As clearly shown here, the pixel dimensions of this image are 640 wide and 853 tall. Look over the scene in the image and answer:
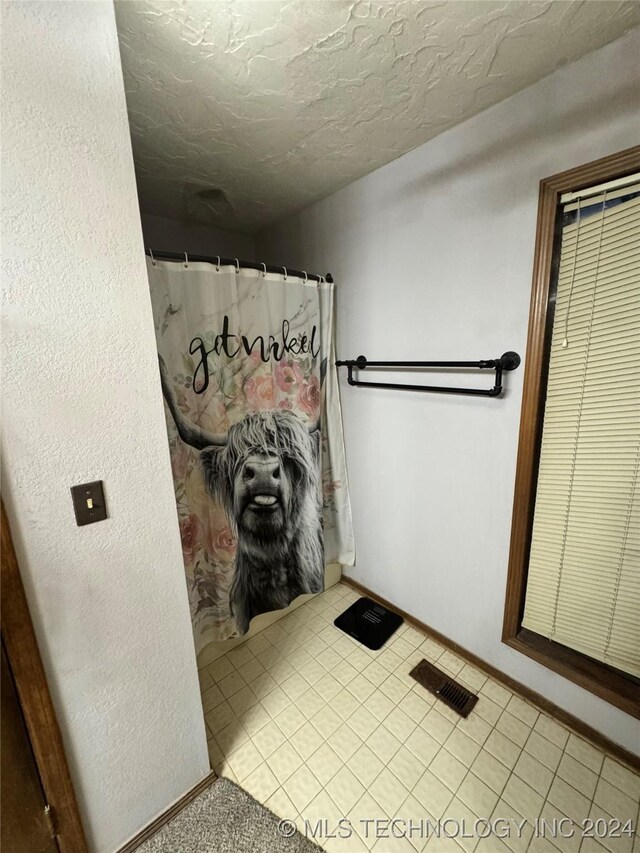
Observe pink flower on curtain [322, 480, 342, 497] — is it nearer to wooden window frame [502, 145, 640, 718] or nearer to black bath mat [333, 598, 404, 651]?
black bath mat [333, 598, 404, 651]

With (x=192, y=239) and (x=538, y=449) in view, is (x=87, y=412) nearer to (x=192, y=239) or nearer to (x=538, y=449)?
(x=538, y=449)

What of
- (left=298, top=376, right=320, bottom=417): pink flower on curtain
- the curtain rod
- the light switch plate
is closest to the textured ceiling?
the curtain rod

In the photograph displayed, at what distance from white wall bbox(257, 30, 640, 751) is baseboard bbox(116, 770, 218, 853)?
109cm

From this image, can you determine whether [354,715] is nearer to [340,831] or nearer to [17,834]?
[340,831]

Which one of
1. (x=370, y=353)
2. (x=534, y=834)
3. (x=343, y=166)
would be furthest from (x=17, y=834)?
(x=343, y=166)

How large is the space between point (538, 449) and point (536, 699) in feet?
3.26

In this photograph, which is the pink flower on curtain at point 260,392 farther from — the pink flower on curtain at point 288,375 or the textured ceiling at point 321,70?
the textured ceiling at point 321,70

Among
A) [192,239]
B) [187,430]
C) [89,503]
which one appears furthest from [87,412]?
[192,239]

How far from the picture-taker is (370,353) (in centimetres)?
169

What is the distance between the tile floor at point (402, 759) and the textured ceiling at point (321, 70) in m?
2.18

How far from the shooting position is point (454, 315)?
4.41 feet

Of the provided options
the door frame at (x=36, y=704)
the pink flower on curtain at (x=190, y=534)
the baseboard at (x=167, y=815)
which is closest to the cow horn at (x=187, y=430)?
the pink flower on curtain at (x=190, y=534)

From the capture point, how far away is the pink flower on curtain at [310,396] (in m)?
1.71

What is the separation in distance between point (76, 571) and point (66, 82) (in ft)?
3.41
